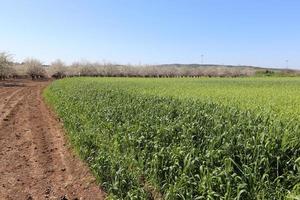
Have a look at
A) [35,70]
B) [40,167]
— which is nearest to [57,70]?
[35,70]

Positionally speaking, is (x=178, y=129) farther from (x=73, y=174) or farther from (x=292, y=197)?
(x=292, y=197)

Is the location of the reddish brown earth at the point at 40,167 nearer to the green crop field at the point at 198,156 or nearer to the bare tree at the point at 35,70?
the green crop field at the point at 198,156

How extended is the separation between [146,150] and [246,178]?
2.78 metres

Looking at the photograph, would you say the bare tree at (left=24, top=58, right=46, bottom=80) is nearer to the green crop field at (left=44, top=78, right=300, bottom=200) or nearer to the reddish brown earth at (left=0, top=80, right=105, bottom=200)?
the reddish brown earth at (left=0, top=80, right=105, bottom=200)

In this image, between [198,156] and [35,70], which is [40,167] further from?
[35,70]

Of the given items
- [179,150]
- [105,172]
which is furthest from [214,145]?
[105,172]

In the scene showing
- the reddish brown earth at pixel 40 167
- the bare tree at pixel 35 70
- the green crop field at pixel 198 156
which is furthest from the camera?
the bare tree at pixel 35 70

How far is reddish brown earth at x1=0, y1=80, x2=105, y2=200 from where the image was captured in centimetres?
819

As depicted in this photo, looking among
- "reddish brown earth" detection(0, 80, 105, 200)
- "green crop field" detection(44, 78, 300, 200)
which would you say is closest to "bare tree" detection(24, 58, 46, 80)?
"reddish brown earth" detection(0, 80, 105, 200)

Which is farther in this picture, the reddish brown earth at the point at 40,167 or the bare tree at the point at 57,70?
the bare tree at the point at 57,70

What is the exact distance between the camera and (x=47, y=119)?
60.9 feet

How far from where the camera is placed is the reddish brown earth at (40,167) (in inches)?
322

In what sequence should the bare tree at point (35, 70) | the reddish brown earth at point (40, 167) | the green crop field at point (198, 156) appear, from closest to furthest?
the green crop field at point (198, 156), the reddish brown earth at point (40, 167), the bare tree at point (35, 70)

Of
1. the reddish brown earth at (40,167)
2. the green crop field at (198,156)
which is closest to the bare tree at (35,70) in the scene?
the reddish brown earth at (40,167)
